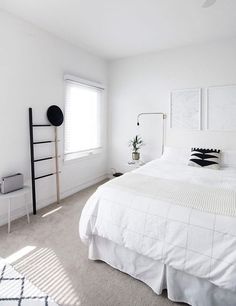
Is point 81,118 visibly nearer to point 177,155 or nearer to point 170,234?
point 177,155

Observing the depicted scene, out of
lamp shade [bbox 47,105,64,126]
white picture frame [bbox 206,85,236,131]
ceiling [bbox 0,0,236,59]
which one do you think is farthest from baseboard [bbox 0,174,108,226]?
ceiling [bbox 0,0,236,59]

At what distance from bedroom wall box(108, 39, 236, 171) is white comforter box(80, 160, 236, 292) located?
1.73 metres

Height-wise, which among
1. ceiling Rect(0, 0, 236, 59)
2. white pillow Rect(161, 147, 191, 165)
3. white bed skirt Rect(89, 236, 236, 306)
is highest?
ceiling Rect(0, 0, 236, 59)

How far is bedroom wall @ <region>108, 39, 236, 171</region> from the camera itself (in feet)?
11.1

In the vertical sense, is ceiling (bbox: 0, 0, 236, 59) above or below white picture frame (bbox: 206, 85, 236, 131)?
above

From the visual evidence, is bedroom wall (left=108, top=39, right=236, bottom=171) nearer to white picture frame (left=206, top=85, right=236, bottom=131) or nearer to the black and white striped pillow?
white picture frame (left=206, top=85, right=236, bottom=131)

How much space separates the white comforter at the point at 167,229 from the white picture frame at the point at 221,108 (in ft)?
5.12

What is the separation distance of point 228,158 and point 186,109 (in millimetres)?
1108

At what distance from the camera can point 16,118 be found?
9.04 ft

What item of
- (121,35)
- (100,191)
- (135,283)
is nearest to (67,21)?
(121,35)

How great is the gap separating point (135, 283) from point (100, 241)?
1.47ft

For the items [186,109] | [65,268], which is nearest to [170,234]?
[65,268]

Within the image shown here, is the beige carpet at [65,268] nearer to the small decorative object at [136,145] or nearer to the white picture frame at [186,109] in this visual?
the small decorative object at [136,145]

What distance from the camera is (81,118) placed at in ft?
12.8
